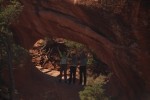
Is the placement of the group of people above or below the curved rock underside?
below

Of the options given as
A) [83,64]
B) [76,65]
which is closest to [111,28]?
[83,64]

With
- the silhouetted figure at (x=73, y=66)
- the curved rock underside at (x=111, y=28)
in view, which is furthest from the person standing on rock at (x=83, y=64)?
the curved rock underside at (x=111, y=28)

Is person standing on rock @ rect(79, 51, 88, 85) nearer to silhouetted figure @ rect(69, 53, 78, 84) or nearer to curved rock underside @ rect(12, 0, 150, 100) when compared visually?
silhouetted figure @ rect(69, 53, 78, 84)

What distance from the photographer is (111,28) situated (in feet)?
40.2

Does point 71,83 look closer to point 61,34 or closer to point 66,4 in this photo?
point 61,34

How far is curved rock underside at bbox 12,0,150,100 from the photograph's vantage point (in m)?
11.7

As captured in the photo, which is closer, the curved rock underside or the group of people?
the curved rock underside

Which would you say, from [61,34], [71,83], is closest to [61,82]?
[71,83]

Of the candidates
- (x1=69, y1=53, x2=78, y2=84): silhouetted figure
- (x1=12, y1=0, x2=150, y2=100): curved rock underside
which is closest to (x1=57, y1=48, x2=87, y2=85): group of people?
(x1=69, y1=53, x2=78, y2=84): silhouetted figure

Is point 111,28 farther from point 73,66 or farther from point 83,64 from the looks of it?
point 73,66

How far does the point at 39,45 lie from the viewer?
20.2 metres

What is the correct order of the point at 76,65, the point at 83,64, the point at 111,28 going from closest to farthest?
the point at 111,28 < the point at 83,64 < the point at 76,65

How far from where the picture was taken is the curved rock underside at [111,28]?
1173cm

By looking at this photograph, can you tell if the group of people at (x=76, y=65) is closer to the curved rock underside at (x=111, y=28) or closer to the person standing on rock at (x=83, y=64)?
the person standing on rock at (x=83, y=64)
